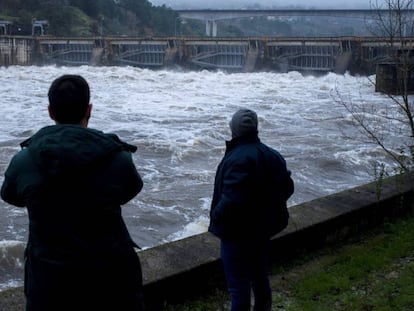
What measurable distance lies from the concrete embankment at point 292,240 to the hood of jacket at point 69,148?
1538 mm

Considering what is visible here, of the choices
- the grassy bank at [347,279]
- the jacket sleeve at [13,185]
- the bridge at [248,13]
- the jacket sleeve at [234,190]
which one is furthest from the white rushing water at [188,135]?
the bridge at [248,13]

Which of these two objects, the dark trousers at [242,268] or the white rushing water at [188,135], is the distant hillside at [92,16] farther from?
the dark trousers at [242,268]

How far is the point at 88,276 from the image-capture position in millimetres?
1824

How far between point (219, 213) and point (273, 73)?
4121 centimetres

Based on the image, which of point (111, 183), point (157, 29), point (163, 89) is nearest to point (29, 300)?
point (111, 183)

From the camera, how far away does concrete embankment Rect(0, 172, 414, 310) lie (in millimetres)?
3512

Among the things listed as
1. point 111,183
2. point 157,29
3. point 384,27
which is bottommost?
point 111,183

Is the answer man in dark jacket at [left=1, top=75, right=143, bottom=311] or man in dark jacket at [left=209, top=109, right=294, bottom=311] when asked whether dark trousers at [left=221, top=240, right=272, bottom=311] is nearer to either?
man in dark jacket at [left=209, top=109, right=294, bottom=311]

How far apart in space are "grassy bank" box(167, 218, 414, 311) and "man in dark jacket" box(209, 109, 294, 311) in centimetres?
79

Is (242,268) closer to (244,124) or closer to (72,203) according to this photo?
(244,124)

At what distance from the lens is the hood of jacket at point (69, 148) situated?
1.76 m

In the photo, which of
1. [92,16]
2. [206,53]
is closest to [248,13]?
[92,16]

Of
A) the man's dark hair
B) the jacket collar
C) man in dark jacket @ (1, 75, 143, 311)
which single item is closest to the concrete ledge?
the jacket collar

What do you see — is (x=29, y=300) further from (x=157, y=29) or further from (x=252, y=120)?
(x=157, y=29)
